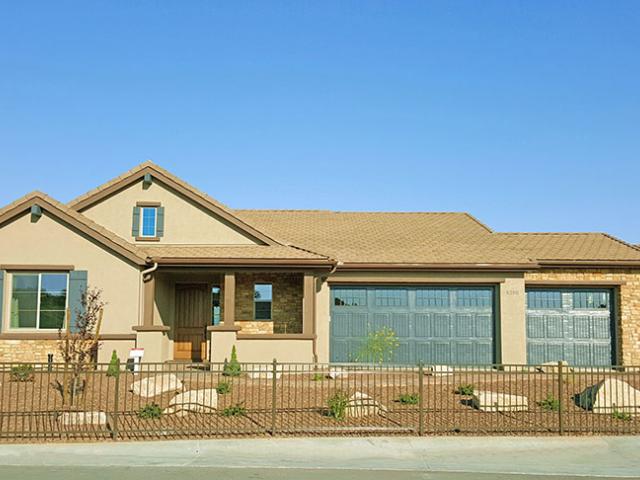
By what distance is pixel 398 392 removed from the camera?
49.8ft

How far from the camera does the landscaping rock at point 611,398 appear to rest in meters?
13.2

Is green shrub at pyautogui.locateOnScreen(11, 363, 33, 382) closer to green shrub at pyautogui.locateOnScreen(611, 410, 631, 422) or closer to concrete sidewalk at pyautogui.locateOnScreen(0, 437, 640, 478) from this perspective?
concrete sidewalk at pyautogui.locateOnScreen(0, 437, 640, 478)

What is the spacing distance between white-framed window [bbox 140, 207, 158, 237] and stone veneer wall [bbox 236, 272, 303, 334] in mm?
2884

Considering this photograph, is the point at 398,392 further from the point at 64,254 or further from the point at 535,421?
the point at 64,254

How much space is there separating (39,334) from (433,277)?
10954mm

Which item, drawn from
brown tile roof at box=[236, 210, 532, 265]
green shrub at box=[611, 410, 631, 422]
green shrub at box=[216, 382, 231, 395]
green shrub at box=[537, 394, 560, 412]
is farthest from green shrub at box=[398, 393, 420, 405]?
brown tile roof at box=[236, 210, 532, 265]

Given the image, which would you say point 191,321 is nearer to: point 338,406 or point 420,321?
point 420,321

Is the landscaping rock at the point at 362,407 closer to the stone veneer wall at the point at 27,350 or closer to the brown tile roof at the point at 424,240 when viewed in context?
the brown tile roof at the point at 424,240

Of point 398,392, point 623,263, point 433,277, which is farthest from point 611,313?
point 398,392

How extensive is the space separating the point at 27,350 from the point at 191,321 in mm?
4984

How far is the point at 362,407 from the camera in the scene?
42.2 ft

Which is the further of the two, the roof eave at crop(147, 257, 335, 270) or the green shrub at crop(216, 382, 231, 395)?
the roof eave at crop(147, 257, 335, 270)

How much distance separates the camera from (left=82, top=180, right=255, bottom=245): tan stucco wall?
70.2 ft

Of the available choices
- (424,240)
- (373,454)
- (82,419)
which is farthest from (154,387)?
(424,240)
